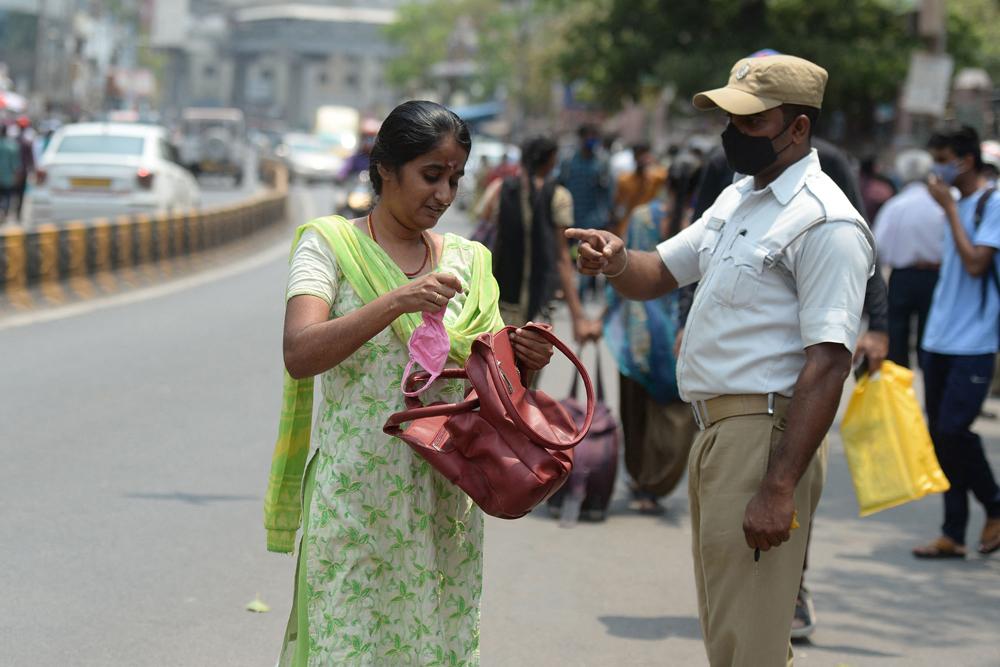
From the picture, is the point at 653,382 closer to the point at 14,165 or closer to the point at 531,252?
the point at 531,252

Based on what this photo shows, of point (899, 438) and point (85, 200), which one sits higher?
point (899, 438)

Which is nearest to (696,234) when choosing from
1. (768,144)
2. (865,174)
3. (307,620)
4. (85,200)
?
(768,144)

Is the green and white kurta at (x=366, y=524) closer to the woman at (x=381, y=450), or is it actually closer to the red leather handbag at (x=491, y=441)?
the woman at (x=381, y=450)

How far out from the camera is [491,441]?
339 cm

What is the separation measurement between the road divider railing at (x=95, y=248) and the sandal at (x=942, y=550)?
9.89m

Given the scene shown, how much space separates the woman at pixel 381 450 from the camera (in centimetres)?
351

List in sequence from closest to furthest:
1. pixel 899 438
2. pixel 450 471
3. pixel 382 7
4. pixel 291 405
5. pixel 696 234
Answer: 1. pixel 450 471
2. pixel 291 405
3. pixel 696 234
4. pixel 899 438
5. pixel 382 7

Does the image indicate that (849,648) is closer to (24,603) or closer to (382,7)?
(24,603)

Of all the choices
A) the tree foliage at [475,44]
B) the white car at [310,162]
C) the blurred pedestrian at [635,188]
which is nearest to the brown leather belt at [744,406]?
the blurred pedestrian at [635,188]

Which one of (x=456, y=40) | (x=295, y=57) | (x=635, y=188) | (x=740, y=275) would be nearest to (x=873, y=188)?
(x=635, y=188)

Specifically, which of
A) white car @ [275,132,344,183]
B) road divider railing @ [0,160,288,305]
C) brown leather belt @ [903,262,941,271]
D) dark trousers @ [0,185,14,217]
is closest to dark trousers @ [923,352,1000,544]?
brown leather belt @ [903,262,941,271]

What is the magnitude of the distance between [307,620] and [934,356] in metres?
4.39

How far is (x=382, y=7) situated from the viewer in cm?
17225

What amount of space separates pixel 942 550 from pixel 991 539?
0.75 ft
